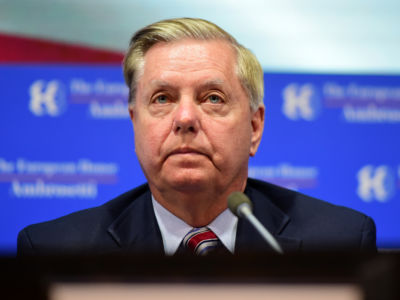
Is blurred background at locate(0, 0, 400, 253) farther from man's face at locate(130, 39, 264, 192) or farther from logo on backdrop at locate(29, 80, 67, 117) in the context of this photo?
man's face at locate(130, 39, 264, 192)

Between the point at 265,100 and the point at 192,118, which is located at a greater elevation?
the point at 192,118

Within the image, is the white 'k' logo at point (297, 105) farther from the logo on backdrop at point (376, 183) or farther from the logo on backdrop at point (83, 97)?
the logo on backdrop at point (83, 97)

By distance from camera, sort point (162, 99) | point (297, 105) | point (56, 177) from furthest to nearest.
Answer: point (297, 105) < point (56, 177) < point (162, 99)

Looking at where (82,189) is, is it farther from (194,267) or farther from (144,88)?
(194,267)

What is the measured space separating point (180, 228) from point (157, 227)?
3.6 inches

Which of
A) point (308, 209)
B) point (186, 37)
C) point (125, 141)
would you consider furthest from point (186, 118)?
point (125, 141)

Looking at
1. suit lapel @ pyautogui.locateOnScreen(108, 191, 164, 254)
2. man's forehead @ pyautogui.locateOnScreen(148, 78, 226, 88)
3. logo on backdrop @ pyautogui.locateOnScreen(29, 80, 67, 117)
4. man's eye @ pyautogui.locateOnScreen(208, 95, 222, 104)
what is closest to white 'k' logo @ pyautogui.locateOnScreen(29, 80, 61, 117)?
logo on backdrop @ pyautogui.locateOnScreen(29, 80, 67, 117)

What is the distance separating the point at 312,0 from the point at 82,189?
72.5 inches

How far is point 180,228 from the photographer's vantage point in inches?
76.1

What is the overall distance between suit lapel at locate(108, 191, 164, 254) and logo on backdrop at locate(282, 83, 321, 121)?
57.6 inches

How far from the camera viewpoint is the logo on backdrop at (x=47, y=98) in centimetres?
326

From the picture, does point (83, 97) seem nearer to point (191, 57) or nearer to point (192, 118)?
point (191, 57)

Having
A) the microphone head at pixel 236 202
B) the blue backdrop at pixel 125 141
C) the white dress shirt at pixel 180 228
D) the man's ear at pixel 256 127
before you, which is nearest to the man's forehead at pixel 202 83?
the man's ear at pixel 256 127

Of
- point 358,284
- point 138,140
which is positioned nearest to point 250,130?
point 138,140
